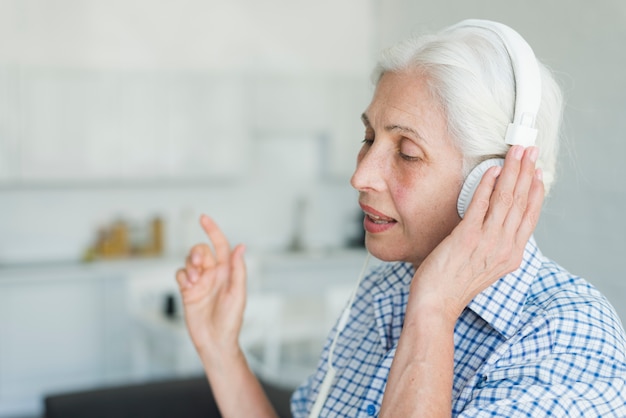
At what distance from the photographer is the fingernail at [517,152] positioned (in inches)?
37.3

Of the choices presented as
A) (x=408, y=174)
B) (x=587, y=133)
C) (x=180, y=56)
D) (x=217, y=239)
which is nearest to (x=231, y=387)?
(x=217, y=239)

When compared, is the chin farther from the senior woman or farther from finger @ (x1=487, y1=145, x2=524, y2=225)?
finger @ (x1=487, y1=145, x2=524, y2=225)

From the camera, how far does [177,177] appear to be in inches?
175

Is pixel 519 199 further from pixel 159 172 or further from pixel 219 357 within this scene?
pixel 159 172

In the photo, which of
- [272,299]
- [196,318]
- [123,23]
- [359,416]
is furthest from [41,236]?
[359,416]

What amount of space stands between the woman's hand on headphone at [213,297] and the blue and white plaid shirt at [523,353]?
0.65 ft

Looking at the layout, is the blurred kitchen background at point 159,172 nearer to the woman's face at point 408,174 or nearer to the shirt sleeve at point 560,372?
the woman's face at point 408,174

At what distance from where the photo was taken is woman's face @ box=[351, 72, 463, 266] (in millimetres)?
1058

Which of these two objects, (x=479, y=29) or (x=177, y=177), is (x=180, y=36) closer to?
(x=177, y=177)

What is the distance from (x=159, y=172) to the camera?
173 inches

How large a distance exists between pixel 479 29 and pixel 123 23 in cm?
358

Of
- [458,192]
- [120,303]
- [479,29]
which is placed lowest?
[120,303]

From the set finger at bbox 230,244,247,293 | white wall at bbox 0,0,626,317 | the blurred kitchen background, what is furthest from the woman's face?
the blurred kitchen background

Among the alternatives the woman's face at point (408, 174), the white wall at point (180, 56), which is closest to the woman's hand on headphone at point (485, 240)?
the woman's face at point (408, 174)
